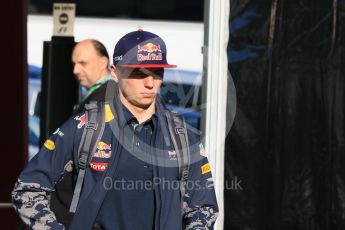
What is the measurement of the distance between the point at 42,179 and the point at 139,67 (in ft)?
1.96

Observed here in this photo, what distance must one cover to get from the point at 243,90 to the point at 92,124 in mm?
2284

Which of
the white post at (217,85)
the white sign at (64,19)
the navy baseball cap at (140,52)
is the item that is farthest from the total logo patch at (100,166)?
the white sign at (64,19)

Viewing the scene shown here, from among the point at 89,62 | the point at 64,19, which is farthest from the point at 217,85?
the point at 64,19

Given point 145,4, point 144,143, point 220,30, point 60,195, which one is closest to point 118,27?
point 145,4

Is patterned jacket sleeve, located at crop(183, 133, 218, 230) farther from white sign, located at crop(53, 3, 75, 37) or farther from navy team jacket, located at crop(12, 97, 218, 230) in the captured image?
white sign, located at crop(53, 3, 75, 37)

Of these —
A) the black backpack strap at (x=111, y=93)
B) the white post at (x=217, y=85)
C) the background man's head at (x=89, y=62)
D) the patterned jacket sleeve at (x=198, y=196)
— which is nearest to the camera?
the patterned jacket sleeve at (x=198, y=196)

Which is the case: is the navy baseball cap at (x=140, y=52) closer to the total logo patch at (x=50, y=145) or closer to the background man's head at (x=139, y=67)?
the background man's head at (x=139, y=67)

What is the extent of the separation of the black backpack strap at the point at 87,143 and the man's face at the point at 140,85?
15 cm

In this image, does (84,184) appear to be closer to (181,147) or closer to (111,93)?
(181,147)

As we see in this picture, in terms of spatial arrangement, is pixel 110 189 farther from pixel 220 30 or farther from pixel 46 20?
pixel 46 20

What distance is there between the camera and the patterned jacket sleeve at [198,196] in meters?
3.45

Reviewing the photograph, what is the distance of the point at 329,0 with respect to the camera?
5336 millimetres

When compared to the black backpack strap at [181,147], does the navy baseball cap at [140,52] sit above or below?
→ above

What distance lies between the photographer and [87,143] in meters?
3.35
